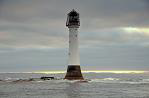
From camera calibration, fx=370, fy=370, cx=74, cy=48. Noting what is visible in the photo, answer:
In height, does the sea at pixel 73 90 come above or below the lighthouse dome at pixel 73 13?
below

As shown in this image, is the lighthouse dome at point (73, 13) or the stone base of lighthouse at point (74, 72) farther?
the lighthouse dome at point (73, 13)

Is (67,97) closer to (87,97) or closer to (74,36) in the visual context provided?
(87,97)

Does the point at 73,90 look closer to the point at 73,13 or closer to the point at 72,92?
the point at 72,92

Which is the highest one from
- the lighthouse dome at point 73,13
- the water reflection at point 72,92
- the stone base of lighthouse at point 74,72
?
the lighthouse dome at point 73,13

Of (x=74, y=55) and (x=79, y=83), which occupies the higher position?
(x=74, y=55)

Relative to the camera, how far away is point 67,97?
43.1 meters

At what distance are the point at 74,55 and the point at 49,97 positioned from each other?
27.5 meters

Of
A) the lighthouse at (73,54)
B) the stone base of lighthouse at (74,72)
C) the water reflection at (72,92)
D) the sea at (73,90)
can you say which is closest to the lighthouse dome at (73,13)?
the lighthouse at (73,54)

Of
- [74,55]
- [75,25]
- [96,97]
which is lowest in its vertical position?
[96,97]

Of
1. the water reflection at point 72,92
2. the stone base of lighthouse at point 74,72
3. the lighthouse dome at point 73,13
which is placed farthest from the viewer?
the lighthouse dome at point 73,13

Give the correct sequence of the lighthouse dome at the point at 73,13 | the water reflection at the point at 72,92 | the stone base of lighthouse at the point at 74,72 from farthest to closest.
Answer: the lighthouse dome at the point at 73,13 < the stone base of lighthouse at the point at 74,72 < the water reflection at the point at 72,92

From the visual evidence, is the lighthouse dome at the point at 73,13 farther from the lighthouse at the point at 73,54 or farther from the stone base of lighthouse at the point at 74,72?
the stone base of lighthouse at the point at 74,72

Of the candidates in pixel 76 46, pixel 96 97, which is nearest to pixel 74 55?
pixel 76 46

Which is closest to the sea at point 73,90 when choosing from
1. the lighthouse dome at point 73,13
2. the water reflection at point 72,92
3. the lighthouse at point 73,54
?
the water reflection at point 72,92
